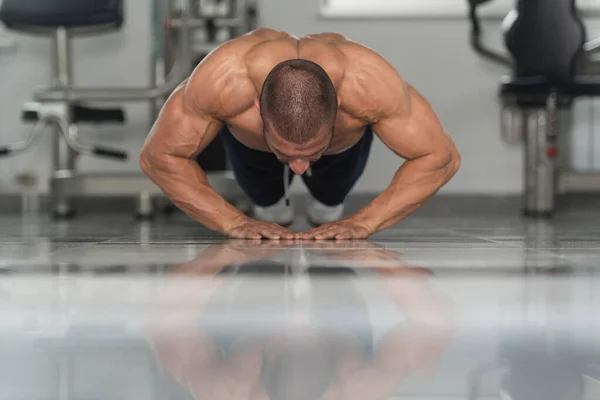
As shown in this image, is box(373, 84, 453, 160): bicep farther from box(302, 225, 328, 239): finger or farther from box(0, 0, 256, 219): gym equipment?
box(0, 0, 256, 219): gym equipment

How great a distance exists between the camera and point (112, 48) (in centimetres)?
410

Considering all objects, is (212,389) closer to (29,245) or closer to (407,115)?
(407,115)

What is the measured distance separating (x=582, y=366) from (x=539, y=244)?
140 cm

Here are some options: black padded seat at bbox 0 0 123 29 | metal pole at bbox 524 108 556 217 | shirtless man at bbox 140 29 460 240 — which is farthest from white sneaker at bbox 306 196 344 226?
black padded seat at bbox 0 0 123 29

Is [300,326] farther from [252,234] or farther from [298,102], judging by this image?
[252,234]

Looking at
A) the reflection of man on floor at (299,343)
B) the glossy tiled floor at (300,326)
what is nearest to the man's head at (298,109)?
the glossy tiled floor at (300,326)

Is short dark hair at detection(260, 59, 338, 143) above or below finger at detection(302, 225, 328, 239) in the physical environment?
above

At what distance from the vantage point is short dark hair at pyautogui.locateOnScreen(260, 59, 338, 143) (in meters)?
1.59

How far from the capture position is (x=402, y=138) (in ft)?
6.09

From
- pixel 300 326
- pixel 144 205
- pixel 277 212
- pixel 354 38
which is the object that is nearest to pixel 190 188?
pixel 277 212

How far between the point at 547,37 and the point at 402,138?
1.82 meters

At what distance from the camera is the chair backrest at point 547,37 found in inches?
131

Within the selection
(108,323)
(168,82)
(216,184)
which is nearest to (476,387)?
(108,323)

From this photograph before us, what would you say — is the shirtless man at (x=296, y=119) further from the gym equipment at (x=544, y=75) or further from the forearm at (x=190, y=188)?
the gym equipment at (x=544, y=75)
